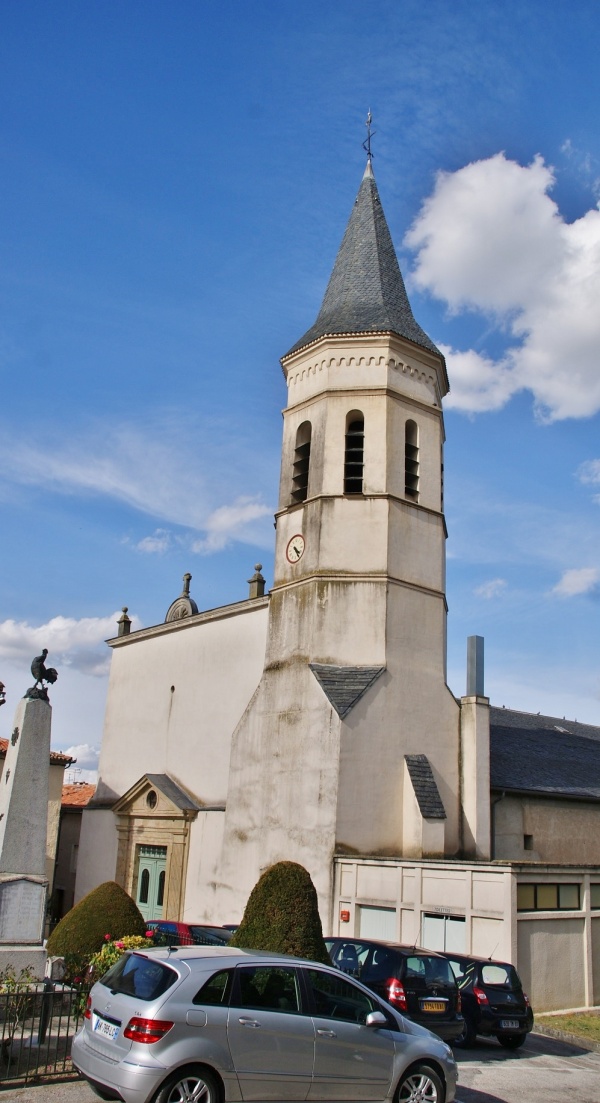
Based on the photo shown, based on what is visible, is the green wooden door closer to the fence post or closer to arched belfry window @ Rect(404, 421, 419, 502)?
arched belfry window @ Rect(404, 421, 419, 502)

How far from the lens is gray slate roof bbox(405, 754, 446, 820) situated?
64.9ft

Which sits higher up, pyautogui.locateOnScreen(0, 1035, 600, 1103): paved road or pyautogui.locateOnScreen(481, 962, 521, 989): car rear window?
pyautogui.locateOnScreen(481, 962, 521, 989): car rear window

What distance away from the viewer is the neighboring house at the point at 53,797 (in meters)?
30.8

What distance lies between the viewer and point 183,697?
26.5 meters

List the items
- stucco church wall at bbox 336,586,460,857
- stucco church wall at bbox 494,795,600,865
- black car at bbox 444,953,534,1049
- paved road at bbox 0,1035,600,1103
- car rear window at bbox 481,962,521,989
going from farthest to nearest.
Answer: stucco church wall at bbox 494,795,600,865
stucco church wall at bbox 336,586,460,857
car rear window at bbox 481,962,521,989
black car at bbox 444,953,534,1049
paved road at bbox 0,1035,600,1103

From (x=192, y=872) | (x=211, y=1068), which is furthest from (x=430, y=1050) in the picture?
(x=192, y=872)

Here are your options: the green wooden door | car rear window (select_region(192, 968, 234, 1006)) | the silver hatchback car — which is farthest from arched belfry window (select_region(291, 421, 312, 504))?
car rear window (select_region(192, 968, 234, 1006))

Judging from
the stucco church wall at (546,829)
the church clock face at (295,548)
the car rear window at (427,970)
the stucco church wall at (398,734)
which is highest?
the church clock face at (295,548)

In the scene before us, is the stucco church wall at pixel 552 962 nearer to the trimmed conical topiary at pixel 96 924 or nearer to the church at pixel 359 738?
the church at pixel 359 738

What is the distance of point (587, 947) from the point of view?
16516mm

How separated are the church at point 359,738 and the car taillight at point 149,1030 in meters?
9.79

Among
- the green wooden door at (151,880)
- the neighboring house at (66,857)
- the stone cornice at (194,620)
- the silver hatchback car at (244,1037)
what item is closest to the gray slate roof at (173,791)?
the green wooden door at (151,880)

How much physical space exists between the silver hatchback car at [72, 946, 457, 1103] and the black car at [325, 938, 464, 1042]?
8.20 feet

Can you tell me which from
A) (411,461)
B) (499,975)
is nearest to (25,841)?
(499,975)
